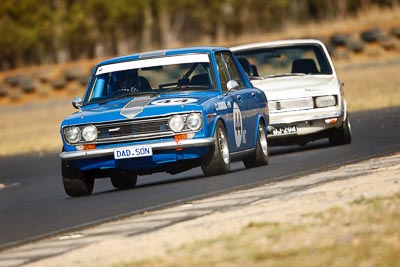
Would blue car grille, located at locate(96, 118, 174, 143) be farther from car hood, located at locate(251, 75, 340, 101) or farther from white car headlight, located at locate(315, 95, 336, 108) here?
white car headlight, located at locate(315, 95, 336, 108)

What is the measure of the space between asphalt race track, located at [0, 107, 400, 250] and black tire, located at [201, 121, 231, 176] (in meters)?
0.12

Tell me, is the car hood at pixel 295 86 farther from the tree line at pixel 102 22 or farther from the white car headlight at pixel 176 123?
the tree line at pixel 102 22

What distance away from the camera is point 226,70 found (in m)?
15.1

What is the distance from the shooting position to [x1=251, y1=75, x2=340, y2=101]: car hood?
17.6 metres

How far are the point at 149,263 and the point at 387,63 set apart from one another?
3665 cm

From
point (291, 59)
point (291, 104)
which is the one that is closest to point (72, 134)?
point (291, 104)

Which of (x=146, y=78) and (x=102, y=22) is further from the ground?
(x=146, y=78)

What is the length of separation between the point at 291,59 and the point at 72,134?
6.47m

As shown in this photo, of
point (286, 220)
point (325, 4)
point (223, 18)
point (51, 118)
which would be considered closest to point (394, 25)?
point (51, 118)

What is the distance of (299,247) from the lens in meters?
7.68

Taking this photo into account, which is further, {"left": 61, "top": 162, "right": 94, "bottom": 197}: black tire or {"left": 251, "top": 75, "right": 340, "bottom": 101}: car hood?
{"left": 251, "top": 75, "right": 340, "bottom": 101}: car hood

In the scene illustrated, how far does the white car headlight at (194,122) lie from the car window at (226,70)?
3.94 feet

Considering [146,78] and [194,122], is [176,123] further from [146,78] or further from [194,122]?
[146,78]

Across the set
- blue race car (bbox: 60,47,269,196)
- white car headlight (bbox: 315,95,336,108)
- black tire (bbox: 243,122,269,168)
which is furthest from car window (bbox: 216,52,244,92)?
white car headlight (bbox: 315,95,336,108)
